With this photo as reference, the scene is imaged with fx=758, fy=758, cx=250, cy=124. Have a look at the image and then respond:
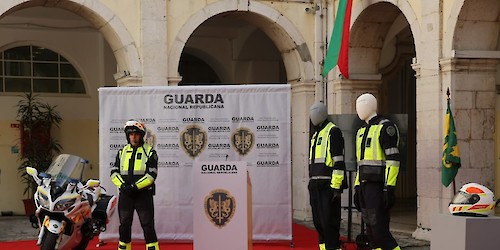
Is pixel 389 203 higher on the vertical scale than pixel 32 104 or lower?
lower

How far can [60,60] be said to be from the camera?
15.4 meters

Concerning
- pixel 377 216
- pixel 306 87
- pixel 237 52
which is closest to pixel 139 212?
pixel 377 216

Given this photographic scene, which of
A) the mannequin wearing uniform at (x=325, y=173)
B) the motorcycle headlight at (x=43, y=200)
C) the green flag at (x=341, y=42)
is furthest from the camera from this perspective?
the green flag at (x=341, y=42)

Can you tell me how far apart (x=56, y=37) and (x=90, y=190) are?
7484mm

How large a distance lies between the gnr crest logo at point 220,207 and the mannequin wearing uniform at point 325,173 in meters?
0.98

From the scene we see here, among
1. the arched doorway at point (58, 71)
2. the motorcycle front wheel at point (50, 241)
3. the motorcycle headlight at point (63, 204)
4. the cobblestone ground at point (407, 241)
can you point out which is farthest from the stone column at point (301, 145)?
the motorcycle front wheel at point (50, 241)

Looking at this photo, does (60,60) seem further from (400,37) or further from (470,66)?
(470,66)

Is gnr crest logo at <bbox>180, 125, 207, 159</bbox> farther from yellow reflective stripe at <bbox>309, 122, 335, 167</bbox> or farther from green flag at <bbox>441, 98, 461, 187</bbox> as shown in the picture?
green flag at <bbox>441, 98, 461, 187</bbox>

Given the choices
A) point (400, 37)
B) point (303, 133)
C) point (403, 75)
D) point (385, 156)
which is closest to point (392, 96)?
point (403, 75)

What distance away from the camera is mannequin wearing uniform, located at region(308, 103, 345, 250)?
7992 mm

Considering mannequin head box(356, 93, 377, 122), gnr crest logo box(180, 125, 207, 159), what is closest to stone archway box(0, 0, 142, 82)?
gnr crest logo box(180, 125, 207, 159)

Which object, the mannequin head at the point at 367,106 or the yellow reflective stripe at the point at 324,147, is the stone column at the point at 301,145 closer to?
the yellow reflective stripe at the point at 324,147

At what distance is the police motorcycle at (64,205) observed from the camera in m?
7.62

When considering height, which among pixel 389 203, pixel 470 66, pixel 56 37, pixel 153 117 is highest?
pixel 56 37
